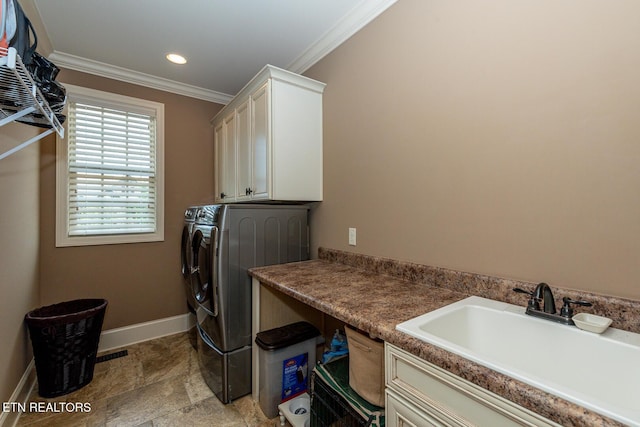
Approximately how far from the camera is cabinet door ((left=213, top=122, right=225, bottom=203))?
286 centimetres

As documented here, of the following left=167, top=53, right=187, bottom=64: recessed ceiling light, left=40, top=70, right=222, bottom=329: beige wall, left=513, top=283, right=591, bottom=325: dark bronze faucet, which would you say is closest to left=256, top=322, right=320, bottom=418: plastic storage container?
left=513, top=283, right=591, bottom=325: dark bronze faucet

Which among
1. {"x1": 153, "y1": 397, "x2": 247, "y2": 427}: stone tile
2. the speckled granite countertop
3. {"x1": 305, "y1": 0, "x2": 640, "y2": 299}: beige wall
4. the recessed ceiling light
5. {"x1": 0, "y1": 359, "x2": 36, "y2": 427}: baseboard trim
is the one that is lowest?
{"x1": 153, "y1": 397, "x2": 247, "y2": 427}: stone tile

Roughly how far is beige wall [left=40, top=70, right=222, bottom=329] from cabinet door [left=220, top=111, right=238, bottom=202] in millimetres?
402

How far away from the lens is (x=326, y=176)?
7.38ft

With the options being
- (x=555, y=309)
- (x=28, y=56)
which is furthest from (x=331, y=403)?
(x=28, y=56)

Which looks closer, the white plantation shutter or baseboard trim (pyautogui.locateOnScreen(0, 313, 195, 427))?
baseboard trim (pyautogui.locateOnScreen(0, 313, 195, 427))

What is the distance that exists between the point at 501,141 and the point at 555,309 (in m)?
0.70

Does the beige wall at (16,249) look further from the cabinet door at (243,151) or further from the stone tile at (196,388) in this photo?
the cabinet door at (243,151)

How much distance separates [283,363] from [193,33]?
2354 millimetres

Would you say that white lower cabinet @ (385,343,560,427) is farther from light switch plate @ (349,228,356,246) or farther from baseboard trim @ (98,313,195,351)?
baseboard trim @ (98,313,195,351)

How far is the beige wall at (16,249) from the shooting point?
1.56m

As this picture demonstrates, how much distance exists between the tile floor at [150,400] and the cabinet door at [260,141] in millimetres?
1412

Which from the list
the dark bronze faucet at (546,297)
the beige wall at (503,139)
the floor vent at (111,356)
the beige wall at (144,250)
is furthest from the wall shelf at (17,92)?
the floor vent at (111,356)

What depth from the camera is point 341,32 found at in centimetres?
202
